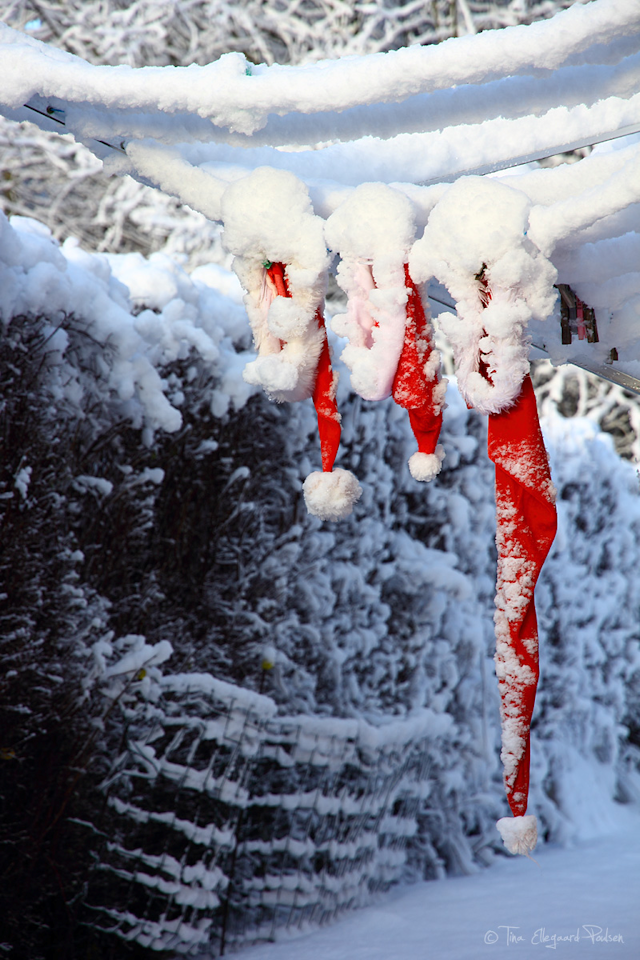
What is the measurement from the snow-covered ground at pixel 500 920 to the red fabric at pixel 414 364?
2.90 metres

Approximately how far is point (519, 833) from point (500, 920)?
2.95 m

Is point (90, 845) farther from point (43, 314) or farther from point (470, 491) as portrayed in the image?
point (470, 491)

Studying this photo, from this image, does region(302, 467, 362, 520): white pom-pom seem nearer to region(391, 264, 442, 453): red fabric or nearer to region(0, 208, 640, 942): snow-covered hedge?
region(391, 264, 442, 453): red fabric

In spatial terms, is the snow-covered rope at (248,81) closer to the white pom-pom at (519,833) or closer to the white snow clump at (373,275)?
the white snow clump at (373,275)

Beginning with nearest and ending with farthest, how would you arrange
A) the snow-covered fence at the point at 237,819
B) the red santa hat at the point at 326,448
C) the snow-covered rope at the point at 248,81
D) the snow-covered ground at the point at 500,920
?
1. the snow-covered rope at the point at 248,81
2. the red santa hat at the point at 326,448
3. the snow-covered fence at the point at 237,819
4. the snow-covered ground at the point at 500,920

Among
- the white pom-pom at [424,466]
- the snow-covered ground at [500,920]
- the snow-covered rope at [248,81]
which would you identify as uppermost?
the snow-covered rope at [248,81]

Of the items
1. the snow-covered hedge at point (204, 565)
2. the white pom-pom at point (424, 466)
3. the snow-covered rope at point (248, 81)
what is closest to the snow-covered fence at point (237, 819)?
the snow-covered hedge at point (204, 565)

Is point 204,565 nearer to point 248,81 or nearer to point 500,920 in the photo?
point 500,920

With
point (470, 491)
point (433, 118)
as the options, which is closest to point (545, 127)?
point (433, 118)

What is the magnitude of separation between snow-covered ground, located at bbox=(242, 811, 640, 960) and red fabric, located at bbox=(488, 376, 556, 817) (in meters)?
2.49

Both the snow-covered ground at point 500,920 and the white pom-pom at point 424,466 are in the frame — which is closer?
the white pom-pom at point 424,466

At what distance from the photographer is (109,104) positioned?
4.07 ft

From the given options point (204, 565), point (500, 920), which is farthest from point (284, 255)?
point (500, 920)

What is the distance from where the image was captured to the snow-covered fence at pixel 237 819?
3.08 m
